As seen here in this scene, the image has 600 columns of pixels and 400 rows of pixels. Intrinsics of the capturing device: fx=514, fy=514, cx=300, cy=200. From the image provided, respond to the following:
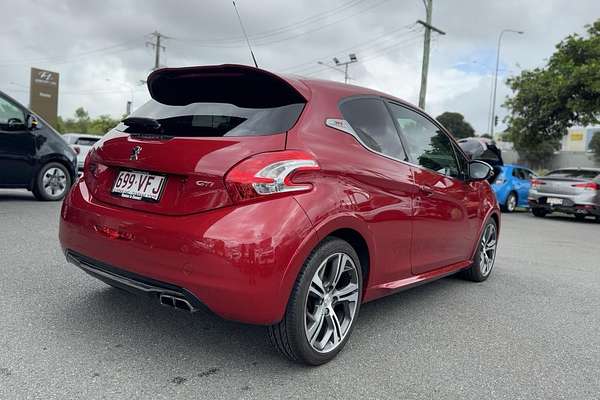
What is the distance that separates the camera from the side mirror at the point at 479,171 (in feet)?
14.8

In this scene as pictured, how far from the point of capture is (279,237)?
2475mm

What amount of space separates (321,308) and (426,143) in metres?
1.76

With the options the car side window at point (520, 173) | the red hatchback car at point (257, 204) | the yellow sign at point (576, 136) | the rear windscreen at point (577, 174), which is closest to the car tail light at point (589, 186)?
the rear windscreen at point (577, 174)

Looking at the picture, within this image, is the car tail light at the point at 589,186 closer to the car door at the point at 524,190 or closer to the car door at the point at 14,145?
the car door at the point at 524,190

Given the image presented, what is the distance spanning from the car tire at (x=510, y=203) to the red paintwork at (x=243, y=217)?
13175mm

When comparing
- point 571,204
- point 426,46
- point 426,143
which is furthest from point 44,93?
point 426,143

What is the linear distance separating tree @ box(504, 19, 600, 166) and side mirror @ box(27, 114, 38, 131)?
60.6ft

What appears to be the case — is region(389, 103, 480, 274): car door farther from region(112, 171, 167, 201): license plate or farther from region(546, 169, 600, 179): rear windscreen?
region(546, 169, 600, 179): rear windscreen

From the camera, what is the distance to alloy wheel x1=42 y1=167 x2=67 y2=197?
27.9 ft

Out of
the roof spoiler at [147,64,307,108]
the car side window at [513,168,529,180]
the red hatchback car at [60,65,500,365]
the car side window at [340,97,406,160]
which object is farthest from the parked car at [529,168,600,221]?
the roof spoiler at [147,64,307,108]

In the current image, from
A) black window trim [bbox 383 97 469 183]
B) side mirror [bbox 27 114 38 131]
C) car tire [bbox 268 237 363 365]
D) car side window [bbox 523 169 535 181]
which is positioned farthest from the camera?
car side window [bbox 523 169 535 181]

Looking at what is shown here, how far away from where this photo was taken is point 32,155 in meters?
7.96

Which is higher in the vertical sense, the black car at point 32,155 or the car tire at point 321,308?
the black car at point 32,155

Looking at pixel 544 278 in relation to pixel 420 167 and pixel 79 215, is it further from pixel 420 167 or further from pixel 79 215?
pixel 79 215
